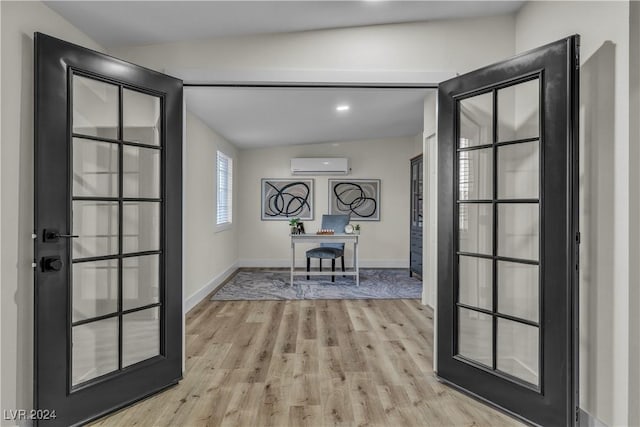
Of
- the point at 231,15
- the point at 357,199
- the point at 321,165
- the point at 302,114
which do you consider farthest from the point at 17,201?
the point at 357,199

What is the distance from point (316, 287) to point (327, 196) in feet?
7.71

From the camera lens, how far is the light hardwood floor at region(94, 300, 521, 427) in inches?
83.5

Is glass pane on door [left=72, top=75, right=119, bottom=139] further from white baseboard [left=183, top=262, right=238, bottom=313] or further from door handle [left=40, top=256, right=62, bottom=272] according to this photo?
white baseboard [left=183, top=262, right=238, bottom=313]

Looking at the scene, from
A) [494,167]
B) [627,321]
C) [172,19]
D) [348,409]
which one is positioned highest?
[172,19]

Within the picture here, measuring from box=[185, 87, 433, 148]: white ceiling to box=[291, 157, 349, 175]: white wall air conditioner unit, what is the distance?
0.37 metres

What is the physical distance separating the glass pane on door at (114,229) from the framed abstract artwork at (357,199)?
5.29 metres

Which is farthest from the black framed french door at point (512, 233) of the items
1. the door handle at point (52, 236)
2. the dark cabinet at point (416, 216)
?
the dark cabinet at point (416, 216)

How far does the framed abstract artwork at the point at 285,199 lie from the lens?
752 centimetres

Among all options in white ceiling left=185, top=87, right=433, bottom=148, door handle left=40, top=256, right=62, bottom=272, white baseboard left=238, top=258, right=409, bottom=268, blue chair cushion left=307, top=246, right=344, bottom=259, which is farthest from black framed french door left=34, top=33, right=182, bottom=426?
white baseboard left=238, top=258, right=409, bottom=268

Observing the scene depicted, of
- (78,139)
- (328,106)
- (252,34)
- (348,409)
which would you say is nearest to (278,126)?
(328,106)

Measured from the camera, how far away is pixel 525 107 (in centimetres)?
213

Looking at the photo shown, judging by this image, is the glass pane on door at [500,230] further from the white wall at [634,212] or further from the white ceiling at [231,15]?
the white ceiling at [231,15]

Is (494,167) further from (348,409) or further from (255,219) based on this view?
(255,219)

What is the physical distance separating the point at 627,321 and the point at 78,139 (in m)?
2.79
